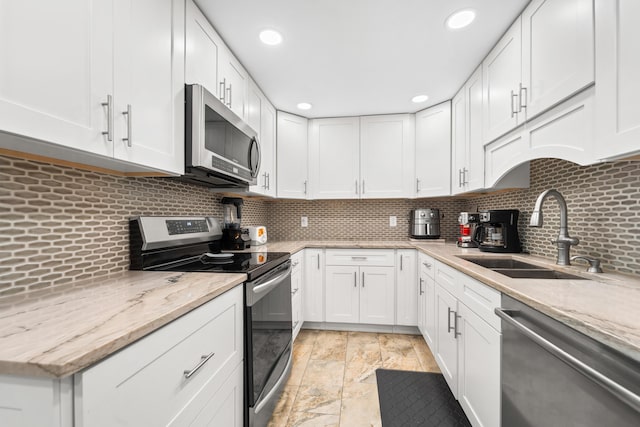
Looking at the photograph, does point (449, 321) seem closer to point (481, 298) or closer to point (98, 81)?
point (481, 298)

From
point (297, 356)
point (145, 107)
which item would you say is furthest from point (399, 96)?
point (297, 356)

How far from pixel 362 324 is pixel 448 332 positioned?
1147 mm

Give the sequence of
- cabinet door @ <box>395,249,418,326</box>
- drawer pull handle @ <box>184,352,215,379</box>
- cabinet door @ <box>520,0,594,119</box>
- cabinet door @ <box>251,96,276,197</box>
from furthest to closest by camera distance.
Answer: cabinet door @ <box>395,249,418,326</box>, cabinet door @ <box>251,96,276,197</box>, cabinet door @ <box>520,0,594,119</box>, drawer pull handle @ <box>184,352,215,379</box>

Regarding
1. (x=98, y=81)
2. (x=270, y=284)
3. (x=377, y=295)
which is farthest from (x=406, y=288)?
(x=98, y=81)

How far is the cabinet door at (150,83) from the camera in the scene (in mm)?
996

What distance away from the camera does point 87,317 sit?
714mm

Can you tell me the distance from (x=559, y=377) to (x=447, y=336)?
105cm

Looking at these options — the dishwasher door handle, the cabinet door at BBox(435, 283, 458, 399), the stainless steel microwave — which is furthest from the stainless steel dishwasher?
the stainless steel microwave

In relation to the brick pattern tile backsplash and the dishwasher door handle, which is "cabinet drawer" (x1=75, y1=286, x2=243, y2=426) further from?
the dishwasher door handle

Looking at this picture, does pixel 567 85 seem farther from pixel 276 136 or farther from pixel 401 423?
pixel 276 136

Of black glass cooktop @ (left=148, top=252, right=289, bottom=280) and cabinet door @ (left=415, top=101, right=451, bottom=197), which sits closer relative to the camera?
A: black glass cooktop @ (left=148, top=252, right=289, bottom=280)

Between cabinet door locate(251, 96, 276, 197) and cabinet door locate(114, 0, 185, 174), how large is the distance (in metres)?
1.09

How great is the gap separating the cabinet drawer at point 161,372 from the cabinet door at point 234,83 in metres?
1.36

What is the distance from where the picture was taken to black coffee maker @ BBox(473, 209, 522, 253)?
198cm
